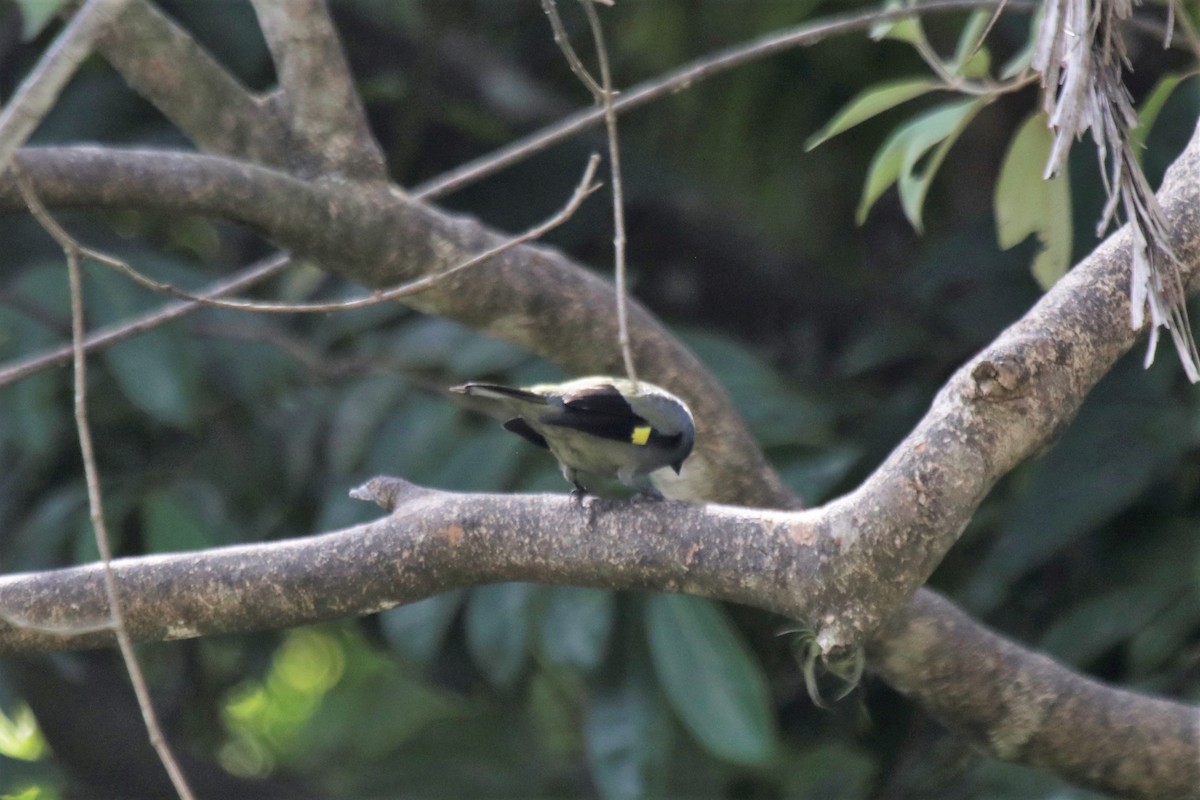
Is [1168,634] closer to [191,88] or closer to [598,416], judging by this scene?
[598,416]

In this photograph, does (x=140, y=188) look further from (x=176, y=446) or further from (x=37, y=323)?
(x=176, y=446)

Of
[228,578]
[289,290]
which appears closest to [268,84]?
[289,290]

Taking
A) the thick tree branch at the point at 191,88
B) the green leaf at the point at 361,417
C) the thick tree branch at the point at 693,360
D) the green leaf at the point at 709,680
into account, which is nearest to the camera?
the thick tree branch at the point at 693,360

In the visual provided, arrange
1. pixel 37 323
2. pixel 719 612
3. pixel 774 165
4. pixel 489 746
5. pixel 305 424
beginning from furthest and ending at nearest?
1. pixel 774 165
2. pixel 489 746
3. pixel 305 424
4. pixel 37 323
5. pixel 719 612

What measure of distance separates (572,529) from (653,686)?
1.09 m

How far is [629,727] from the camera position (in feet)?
9.37

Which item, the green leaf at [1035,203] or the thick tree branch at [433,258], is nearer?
the thick tree branch at [433,258]

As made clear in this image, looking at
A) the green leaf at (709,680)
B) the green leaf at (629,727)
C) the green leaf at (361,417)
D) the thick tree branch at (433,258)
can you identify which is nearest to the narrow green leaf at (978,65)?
the thick tree branch at (433,258)

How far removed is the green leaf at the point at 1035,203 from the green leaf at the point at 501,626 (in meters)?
1.25

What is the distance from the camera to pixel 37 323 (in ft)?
10.0

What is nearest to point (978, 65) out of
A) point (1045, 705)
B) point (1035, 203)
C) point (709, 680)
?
point (1035, 203)

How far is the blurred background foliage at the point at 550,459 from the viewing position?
288 centimetres

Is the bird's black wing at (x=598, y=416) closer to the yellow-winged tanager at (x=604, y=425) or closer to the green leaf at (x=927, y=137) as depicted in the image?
the yellow-winged tanager at (x=604, y=425)

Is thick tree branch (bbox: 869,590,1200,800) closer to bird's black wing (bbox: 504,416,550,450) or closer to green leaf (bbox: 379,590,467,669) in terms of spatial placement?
bird's black wing (bbox: 504,416,550,450)
